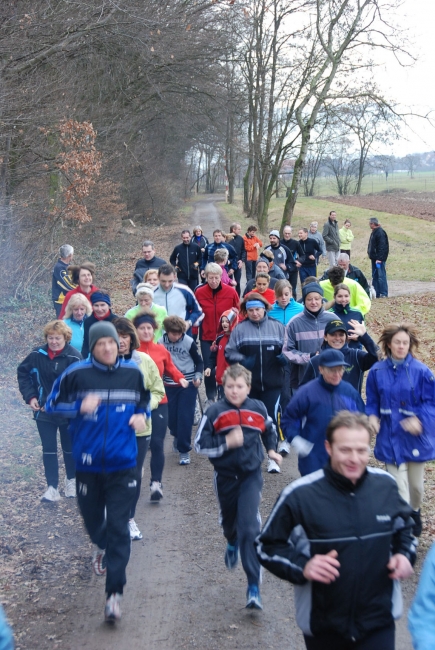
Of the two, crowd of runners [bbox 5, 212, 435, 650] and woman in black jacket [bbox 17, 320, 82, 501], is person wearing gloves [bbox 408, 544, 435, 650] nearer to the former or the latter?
crowd of runners [bbox 5, 212, 435, 650]

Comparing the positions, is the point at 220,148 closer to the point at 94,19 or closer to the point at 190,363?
the point at 94,19

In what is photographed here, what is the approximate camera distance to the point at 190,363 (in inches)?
321

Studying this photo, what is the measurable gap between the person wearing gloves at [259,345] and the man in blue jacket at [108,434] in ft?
8.42

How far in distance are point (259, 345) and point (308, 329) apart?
1.87 feet

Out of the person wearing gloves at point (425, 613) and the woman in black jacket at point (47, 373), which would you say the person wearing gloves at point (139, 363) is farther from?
the person wearing gloves at point (425, 613)

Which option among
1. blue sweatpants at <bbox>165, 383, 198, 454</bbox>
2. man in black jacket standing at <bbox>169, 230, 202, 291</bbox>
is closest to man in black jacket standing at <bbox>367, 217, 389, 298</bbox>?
man in black jacket standing at <bbox>169, 230, 202, 291</bbox>

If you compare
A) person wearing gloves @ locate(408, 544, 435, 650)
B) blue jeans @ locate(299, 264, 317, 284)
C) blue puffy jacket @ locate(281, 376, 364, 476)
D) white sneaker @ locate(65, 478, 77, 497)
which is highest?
person wearing gloves @ locate(408, 544, 435, 650)

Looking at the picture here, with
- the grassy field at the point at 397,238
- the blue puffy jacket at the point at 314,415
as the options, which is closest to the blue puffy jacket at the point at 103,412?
the blue puffy jacket at the point at 314,415

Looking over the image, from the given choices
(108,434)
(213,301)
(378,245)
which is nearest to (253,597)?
(108,434)

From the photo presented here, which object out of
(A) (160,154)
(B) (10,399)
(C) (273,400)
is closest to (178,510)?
(C) (273,400)

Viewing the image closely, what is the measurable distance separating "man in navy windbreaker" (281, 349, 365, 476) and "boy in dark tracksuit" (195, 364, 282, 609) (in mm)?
256

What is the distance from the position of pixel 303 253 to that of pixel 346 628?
13766 millimetres

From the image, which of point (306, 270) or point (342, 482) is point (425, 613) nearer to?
point (342, 482)

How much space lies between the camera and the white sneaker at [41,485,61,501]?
739cm
